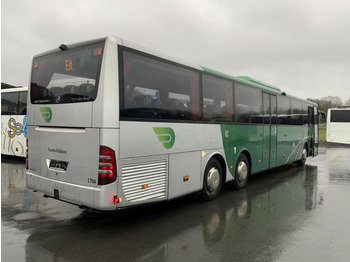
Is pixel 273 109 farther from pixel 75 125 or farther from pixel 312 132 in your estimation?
pixel 75 125

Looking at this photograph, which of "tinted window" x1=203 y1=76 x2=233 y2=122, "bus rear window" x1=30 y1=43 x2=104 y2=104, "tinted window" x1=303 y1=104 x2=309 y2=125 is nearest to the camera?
"bus rear window" x1=30 y1=43 x2=104 y2=104

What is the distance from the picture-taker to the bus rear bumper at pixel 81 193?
440cm

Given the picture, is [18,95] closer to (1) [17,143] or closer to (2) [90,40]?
(1) [17,143]

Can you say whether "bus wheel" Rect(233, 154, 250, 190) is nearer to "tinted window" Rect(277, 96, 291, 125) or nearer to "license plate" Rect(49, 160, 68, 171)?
"tinted window" Rect(277, 96, 291, 125)

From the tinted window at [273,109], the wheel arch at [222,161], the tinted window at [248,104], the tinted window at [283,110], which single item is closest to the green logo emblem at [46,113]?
the wheel arch at [222,161]

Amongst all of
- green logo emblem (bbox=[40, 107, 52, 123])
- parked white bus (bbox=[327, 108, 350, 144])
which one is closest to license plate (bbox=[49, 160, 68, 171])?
green logo emblem (bbox=[40, 107, 52, 123])

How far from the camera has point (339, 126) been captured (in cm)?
2642

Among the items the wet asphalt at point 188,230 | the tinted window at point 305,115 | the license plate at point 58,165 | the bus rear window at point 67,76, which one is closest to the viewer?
the wet asphalt at point 188,230

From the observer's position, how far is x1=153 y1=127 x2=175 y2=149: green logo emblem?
208 inches

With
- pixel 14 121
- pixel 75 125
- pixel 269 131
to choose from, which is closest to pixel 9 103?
pixel 14 121

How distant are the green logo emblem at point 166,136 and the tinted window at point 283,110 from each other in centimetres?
599

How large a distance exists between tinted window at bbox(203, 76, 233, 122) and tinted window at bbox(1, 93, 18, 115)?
389 inches

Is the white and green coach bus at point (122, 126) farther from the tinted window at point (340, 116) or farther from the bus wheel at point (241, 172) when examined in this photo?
the tinted window at point (340, 116)

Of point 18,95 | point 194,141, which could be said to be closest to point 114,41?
point 194,141
